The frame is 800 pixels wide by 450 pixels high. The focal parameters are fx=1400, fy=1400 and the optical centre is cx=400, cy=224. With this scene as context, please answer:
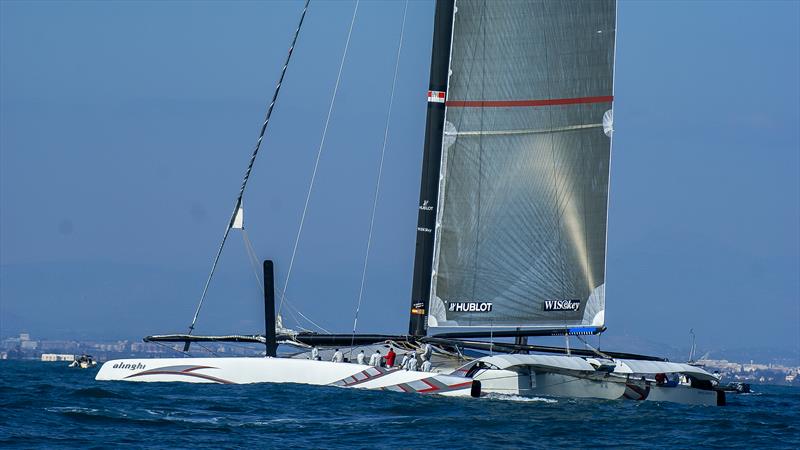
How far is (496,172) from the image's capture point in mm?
35781

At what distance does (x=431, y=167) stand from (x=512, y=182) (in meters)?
2.11

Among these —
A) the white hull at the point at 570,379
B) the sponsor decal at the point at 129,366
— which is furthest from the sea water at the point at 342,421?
the sponsor decal at the point at 129,366

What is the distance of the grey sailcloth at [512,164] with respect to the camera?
1400 inches

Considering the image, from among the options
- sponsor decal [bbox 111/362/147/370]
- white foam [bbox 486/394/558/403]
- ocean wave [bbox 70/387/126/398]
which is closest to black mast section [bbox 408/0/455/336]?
white foam [bbox 486/394/558/403]

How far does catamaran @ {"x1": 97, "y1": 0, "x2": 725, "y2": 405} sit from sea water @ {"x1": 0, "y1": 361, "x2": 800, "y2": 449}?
12.5 ft

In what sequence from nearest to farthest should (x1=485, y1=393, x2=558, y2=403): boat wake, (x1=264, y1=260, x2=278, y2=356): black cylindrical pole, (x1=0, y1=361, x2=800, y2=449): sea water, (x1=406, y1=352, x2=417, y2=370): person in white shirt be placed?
(x1=0, y1=361, x2=800, y2=449): sea water, (x1=485, y1=393, x2=558, y2=403): boat wake, (x1=406, y1=352, x2=417, y2=370): person in white shirt, (x1=264, y1=260, x2=278, y2=356): black cylindrical pole

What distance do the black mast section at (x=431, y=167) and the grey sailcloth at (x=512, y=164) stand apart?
0.28 m

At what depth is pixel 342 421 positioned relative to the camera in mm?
26781

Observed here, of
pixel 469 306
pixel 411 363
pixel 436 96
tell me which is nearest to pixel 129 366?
pixel 411 363

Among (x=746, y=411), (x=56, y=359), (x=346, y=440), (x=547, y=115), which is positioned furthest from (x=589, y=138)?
(x=56, y=359)

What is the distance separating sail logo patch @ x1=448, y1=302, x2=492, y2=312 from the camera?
35.8 metres

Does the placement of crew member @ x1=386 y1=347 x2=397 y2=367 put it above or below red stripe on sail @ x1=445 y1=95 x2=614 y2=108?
below

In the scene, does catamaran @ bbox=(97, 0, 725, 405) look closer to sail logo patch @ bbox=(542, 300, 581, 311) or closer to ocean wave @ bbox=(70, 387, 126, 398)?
sail logo patch @ bbox=(542, 300, 581, 311)

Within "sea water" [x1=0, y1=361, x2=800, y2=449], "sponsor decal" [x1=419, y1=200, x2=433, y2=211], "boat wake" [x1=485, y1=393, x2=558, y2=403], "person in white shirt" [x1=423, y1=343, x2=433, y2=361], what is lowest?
"sea water" [x1=0, y1=361, x2=800, y2=449]
